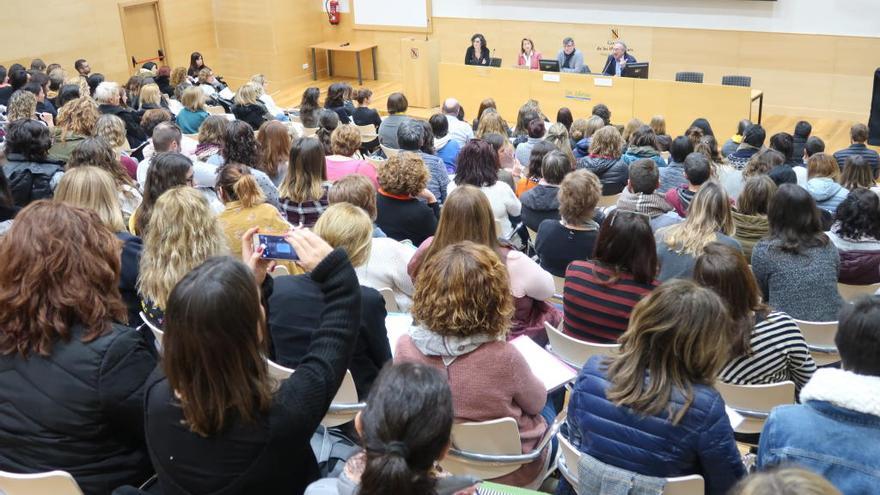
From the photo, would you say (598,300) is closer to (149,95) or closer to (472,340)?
(472,340)

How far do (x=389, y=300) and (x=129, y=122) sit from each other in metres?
5.04

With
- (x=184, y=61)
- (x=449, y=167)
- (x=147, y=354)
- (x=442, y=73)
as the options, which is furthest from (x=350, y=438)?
(x=184, y=61)

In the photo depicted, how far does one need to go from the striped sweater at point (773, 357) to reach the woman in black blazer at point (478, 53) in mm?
9691

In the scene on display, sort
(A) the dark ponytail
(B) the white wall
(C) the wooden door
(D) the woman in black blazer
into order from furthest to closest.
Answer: (C) the wooden door, (D) the woman in black blazer, (B) the white wall, (A) the dark ponytail

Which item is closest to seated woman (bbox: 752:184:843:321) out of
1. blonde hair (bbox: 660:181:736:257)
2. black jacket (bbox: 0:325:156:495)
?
blonde hair (bbox: 660:181:736:257)

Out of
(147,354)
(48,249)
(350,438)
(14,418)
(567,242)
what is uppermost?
(48,249)

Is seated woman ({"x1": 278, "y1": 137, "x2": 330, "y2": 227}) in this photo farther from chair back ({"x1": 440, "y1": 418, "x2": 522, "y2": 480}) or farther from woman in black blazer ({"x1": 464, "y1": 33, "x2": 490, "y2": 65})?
woman in black blazer ({"x1": 464, "y1": 33, "x2": 490, "y2": 65})

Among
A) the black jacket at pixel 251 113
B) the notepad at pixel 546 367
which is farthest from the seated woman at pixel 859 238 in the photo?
the black jacket at pixel 251 113

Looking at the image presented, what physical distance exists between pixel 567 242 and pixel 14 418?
2933 mm

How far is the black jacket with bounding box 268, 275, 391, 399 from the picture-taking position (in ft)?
9.35

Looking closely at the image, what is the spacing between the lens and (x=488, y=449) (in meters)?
2.57

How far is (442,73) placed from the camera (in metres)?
12.1

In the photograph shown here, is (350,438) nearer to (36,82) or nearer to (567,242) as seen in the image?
(567,242)

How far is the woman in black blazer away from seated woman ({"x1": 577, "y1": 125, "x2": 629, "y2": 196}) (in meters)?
6.04
